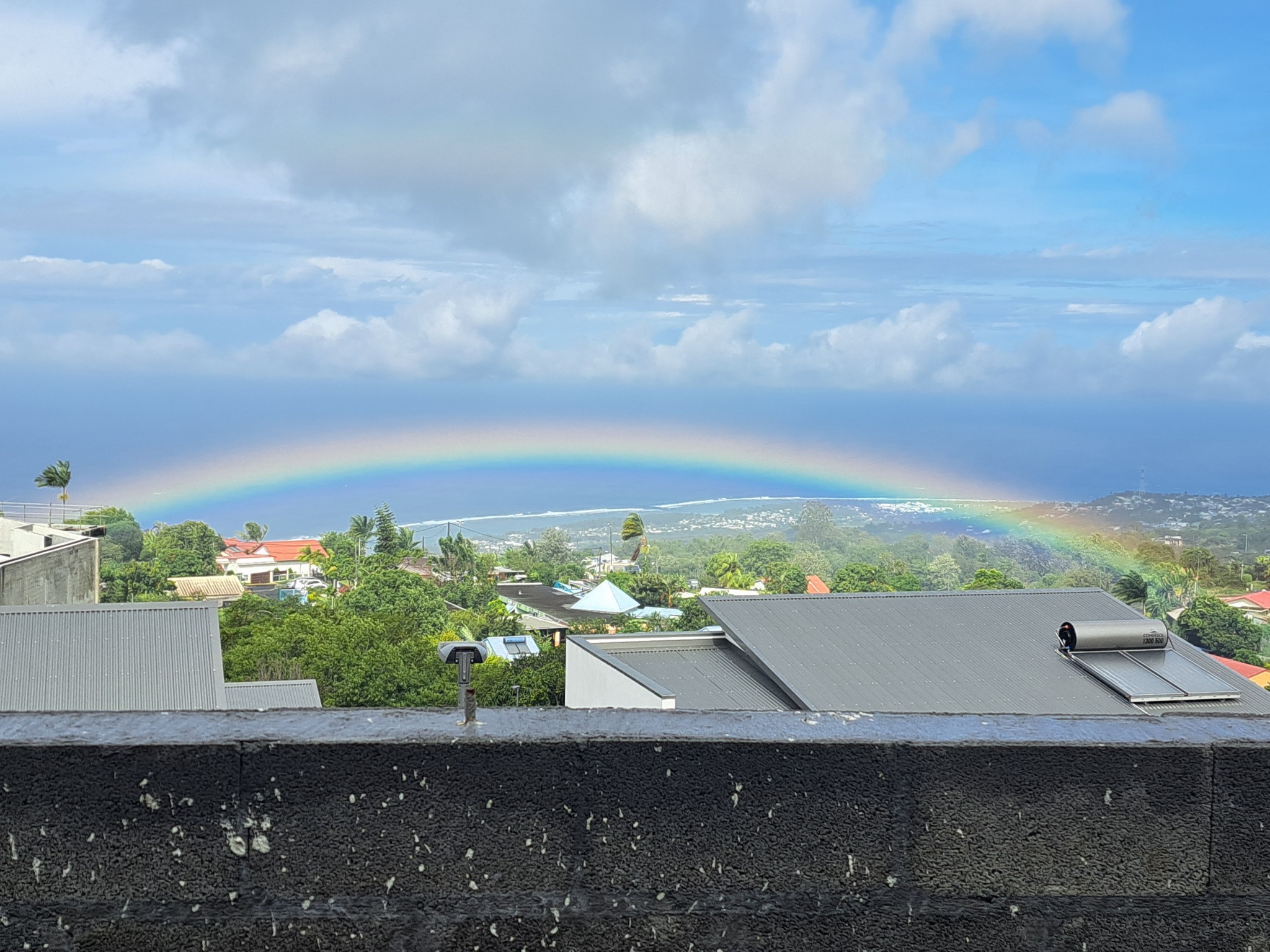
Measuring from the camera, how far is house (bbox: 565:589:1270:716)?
16.0 meters

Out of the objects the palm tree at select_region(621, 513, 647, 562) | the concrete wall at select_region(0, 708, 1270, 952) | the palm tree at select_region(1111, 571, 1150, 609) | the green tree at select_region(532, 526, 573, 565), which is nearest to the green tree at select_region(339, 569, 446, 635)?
the palm tree at select_region(1111, 571, 1150, 609)

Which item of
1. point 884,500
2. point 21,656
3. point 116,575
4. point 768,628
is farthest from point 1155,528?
point 21,656

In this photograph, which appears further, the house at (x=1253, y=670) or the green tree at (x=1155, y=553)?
the green tree at (x=1155, y=553)

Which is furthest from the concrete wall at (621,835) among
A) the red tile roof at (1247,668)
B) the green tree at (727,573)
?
the green tree at (727,573)

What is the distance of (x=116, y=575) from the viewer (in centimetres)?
9362

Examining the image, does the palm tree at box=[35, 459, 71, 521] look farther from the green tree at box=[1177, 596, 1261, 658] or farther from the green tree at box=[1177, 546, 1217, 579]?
the green tree at box=[1177, 546, 1217, 579]

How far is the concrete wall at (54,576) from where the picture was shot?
32219 mm

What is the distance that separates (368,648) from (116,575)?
5296 centimetres

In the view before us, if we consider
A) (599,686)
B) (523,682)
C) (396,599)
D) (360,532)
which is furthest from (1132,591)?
(360,532)

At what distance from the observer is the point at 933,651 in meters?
18.3

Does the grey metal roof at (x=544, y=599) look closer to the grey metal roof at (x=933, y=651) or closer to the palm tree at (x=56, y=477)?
the palm tree at (x=56, y=477)

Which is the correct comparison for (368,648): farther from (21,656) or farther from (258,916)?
(258,916)

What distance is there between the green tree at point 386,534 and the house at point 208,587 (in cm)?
1387

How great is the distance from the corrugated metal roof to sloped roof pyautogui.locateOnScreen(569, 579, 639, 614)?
199 ft
